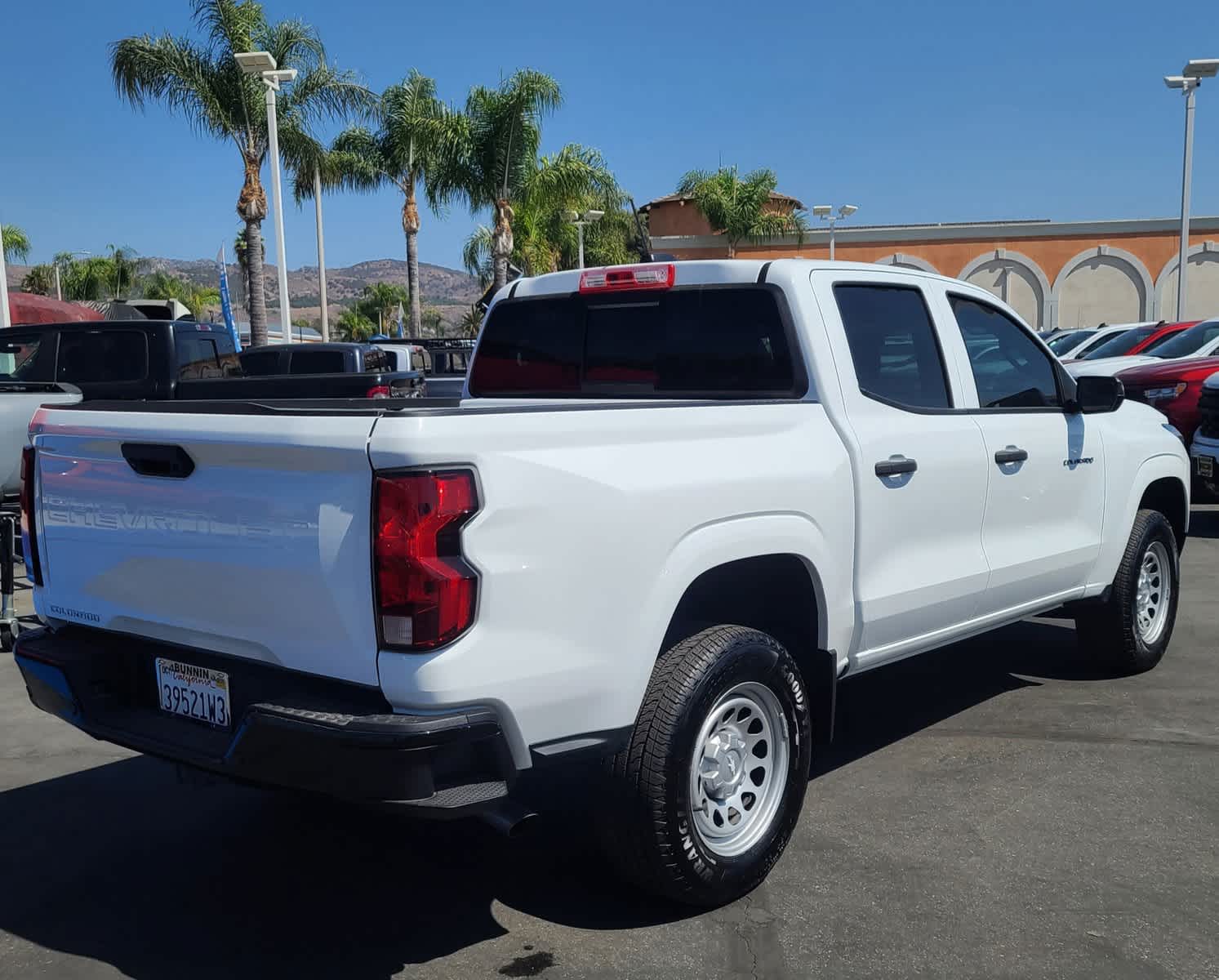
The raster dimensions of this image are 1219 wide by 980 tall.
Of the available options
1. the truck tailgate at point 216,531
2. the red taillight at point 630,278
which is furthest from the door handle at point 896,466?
the truck tailgate at point 216,531

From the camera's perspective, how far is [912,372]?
15.2ft

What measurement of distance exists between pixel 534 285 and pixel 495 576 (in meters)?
2.39

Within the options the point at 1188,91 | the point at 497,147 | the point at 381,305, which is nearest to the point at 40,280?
the point at 381,305

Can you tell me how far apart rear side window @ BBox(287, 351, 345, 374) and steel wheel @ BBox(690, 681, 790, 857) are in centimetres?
1261

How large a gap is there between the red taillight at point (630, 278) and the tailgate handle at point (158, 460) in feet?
6.45

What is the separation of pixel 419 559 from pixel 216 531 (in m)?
0.66

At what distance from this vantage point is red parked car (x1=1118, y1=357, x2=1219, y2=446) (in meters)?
11.7

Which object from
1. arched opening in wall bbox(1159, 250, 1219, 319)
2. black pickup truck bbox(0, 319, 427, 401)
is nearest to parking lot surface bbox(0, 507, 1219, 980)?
black pickup truck bbox(0, 319, 427, 401)

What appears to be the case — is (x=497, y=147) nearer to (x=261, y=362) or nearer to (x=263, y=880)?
(x=261, y=362)

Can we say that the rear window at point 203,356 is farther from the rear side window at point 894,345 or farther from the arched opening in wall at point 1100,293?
the arched opening in wall at point 1100,293

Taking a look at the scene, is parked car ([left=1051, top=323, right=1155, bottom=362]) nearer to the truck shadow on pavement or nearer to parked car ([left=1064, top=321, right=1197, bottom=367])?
parked car ([left=1064, top=321, right=1197, bottom=367])

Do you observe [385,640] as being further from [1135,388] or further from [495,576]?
[1135,388]

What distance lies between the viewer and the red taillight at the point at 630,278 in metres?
4.60

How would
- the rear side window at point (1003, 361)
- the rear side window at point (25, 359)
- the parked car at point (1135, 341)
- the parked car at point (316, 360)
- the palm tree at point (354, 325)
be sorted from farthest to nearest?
the palm tree at point (354, 325) → the parked car at point (1135, 341) → the parked car at point (316, 360) → the rear side window at point (25, 359) → the rear side window at point (1003, 361)
